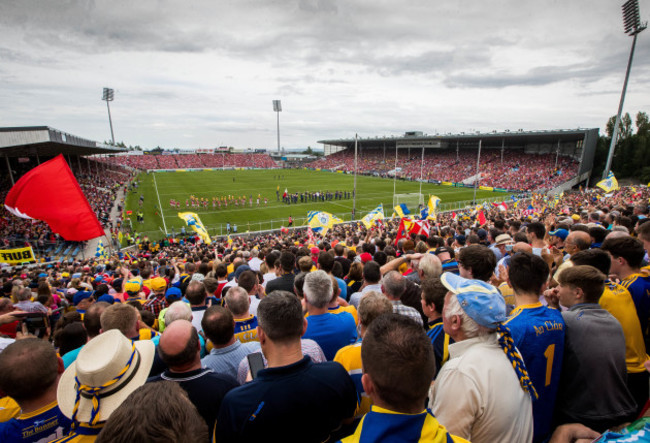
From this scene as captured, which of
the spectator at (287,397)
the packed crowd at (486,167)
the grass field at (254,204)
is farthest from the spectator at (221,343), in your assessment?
the packed crowd at (486,167)

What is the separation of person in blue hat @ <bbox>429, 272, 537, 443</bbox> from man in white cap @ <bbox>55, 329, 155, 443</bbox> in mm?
2098

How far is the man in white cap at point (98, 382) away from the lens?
210 cm

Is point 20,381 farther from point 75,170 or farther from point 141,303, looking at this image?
point 75,170

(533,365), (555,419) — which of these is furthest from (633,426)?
(555,419)

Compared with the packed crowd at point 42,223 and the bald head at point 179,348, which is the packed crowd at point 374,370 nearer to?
the bald head at point 179,348

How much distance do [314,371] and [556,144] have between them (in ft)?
226

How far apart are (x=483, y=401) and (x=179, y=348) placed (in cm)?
217

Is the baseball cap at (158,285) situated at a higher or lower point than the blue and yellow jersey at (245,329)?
lower

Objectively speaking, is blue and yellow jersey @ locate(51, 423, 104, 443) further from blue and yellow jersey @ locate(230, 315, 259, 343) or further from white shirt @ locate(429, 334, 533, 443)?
white shirt @ locate(429, 334, 533, 443)

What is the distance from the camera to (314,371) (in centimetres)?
215

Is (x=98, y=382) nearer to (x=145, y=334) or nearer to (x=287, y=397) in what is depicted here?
(x=287, y=397)

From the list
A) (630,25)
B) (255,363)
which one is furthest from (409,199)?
(255,363)

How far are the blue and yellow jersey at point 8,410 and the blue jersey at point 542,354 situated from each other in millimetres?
4187

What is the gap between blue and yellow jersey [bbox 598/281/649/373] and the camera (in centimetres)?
309
